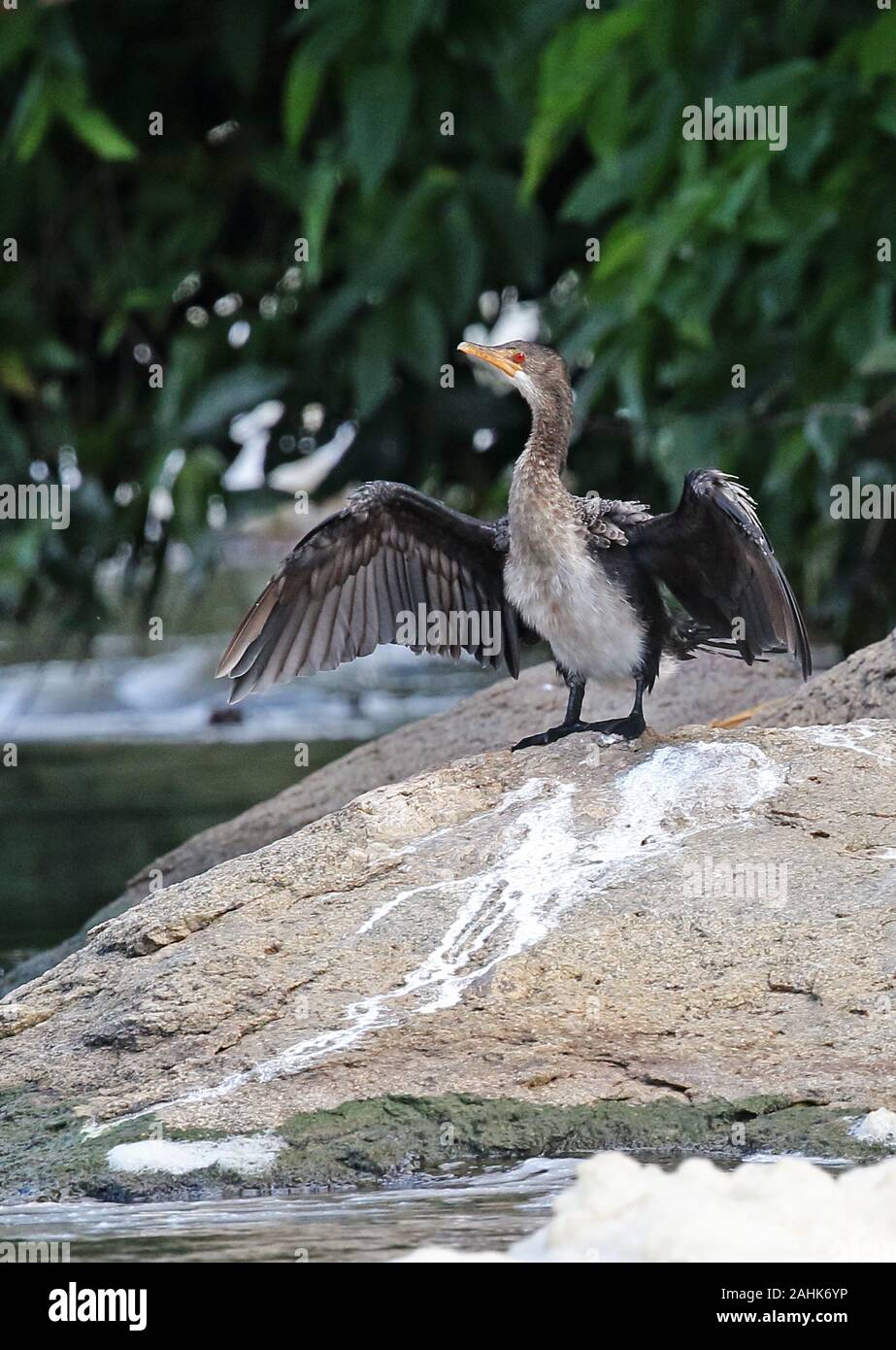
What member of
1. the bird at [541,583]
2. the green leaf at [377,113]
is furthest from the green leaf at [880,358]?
the bird at [541,583]

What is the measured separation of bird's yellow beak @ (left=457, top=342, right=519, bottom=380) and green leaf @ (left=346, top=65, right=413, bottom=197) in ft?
11.4

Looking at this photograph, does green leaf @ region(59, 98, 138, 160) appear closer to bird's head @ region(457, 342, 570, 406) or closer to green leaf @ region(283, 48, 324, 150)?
green leaf @ region(283, 48, 324, 150)

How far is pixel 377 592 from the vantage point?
18.6 feet

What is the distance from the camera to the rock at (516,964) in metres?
4.11

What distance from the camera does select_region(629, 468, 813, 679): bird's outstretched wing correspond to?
16.3ft

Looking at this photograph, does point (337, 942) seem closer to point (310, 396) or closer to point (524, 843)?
point (524, 843)

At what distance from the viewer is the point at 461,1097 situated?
13.4 feet

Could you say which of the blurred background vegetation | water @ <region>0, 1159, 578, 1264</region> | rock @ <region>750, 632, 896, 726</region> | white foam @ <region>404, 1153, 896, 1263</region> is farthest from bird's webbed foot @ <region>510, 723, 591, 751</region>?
the blurred background vegetation

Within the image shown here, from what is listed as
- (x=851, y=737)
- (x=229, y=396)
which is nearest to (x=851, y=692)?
(x=851, y=737)

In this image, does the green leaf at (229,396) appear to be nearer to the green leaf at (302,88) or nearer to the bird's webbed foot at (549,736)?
the green leaf at (302,88)

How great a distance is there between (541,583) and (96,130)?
15.3 ft

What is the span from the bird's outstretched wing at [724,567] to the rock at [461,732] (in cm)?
134

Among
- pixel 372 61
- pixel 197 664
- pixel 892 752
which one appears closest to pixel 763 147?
pixel 372 61

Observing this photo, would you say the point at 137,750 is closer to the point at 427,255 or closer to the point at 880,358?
the point at 427,255
